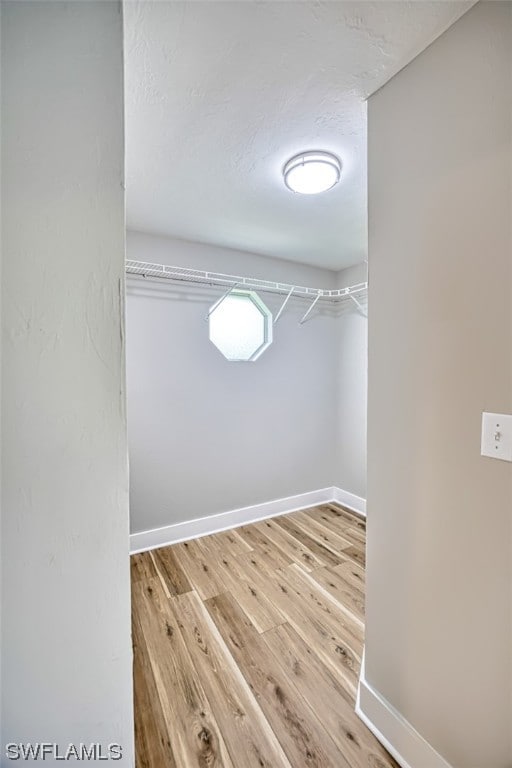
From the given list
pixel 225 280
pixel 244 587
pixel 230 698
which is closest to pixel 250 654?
pixel 230 698

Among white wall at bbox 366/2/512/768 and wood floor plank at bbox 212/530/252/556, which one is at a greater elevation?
white wall at bbox 366/2/512/768

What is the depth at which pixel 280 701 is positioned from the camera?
47.2 inches

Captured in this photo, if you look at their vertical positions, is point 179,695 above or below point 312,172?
below

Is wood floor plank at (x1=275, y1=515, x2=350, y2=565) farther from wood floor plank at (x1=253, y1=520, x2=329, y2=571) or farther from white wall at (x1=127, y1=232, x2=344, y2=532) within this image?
white wall at (x1=127, y1=232, x2=344, y2=532)

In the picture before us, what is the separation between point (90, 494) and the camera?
58cm

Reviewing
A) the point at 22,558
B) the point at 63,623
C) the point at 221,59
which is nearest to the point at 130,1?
the point at 221,59

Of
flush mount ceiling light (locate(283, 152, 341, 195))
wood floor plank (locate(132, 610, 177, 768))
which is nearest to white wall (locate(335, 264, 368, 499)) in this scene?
flush mount ceiling light (locate(283, 152, 341, 195))

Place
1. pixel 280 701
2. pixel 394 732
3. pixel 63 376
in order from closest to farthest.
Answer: pixel 63 376 → pixel 394 732 → pixel 280 701

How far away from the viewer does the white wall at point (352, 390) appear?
2787mm

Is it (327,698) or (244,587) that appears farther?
(244,587)

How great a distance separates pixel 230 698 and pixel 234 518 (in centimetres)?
137

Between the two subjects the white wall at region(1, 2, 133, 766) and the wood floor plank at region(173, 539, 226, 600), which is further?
the wood floor plank at region(173, 539, 226, 600)

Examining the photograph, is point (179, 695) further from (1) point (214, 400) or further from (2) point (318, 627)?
(1) point (214, 400)

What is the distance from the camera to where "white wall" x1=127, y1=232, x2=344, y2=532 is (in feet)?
7.30
